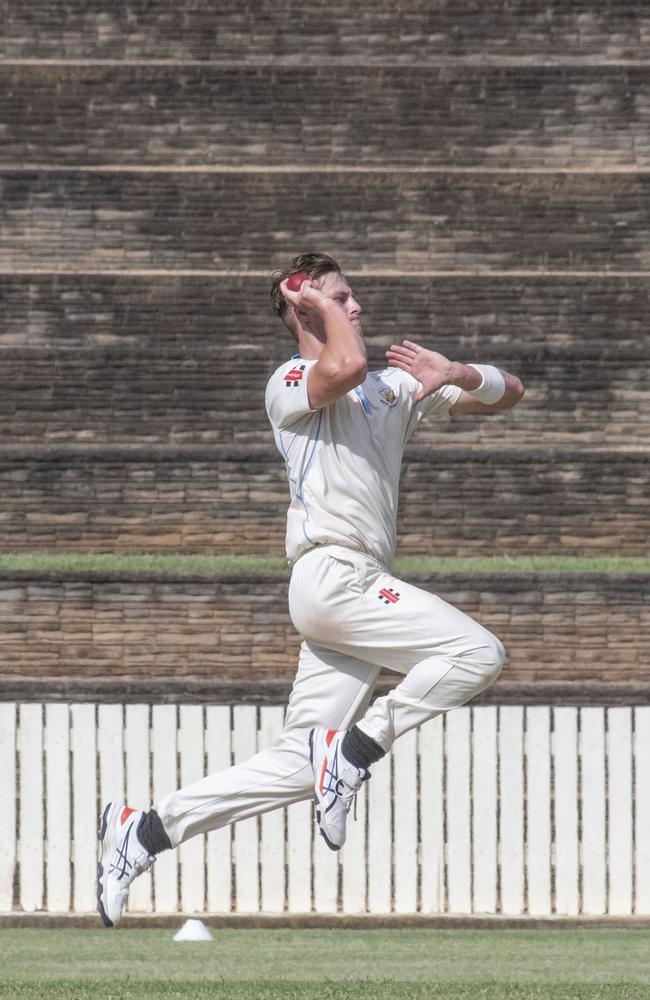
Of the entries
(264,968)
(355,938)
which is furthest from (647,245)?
(264,968)

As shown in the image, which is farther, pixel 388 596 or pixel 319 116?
pixel 319 116

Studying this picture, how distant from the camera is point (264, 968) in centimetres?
771

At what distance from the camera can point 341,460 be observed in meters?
5.53

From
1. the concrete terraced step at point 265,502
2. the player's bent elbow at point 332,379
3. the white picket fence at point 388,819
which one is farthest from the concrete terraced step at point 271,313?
the player's bent elbow at point 332,379

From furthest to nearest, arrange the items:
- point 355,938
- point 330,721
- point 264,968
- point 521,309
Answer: point 521,309 < point 355,938 < point 264,968 < point 330,721

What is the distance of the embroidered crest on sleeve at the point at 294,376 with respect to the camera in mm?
5504

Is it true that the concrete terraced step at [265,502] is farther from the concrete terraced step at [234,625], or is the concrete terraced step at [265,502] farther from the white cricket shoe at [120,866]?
the white cricket shoe at [120,866]

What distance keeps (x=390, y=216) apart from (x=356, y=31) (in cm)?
293

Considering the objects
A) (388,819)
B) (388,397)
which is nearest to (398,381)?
(388,397)

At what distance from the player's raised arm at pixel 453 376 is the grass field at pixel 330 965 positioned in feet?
6.90

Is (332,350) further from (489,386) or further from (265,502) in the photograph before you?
(265,502)

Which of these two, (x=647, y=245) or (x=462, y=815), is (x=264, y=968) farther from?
(x=647, y=245)

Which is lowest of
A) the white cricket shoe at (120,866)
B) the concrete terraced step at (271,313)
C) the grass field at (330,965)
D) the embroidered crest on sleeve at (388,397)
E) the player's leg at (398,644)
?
the grass field at (330,965)

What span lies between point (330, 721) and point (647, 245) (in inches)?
463
